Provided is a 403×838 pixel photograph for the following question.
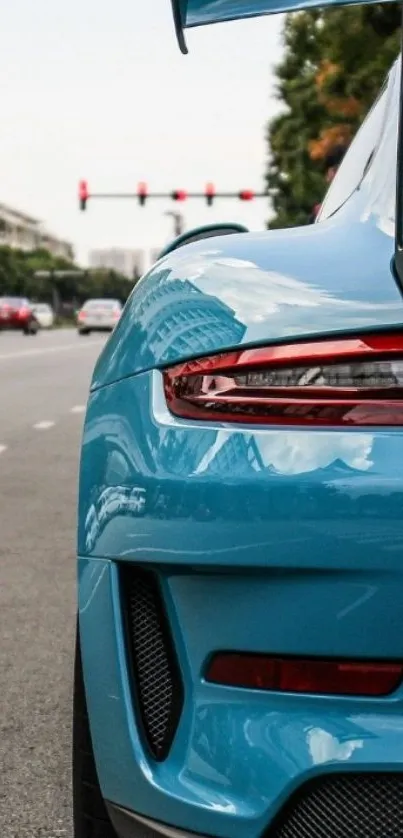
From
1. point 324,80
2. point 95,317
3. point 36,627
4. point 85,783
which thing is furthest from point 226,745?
point 95,317

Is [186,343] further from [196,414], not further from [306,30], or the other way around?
[306,30]

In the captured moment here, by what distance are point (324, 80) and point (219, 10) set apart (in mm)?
30324

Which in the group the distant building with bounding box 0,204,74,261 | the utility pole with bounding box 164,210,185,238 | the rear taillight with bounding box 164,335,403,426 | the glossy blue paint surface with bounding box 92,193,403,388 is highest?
the glossy blue paint surface with bounding box 92,193,403,388

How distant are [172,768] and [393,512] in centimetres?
45

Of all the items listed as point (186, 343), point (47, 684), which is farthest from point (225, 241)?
point (47, 684)

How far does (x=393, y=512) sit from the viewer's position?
171cm

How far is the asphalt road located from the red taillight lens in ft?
3.59

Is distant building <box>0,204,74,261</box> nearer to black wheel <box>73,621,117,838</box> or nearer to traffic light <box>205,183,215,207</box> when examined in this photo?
traffic light <box>205,183,215,207</box>

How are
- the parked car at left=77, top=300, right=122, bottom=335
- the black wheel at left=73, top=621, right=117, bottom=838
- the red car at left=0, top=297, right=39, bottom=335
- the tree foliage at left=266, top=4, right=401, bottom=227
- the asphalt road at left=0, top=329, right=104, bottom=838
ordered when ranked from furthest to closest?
the red car at left=0, top=297, right=39, bottom=335, the parked car at left=77, top=300, right=122, bottom=335, the tree foliage at left=266, top=4, right=401, bottom=227, the asphalt road at left=0, top=329, right=104, bottom=838, the black wheel at left=73, top=621, right=117, bottom=838

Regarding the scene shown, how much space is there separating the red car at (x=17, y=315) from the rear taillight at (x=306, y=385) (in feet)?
161

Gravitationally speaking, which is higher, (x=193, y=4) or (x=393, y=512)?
(x=193, y=4)

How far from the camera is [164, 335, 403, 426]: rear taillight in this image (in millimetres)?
1787

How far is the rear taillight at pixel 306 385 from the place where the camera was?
5.86 feet

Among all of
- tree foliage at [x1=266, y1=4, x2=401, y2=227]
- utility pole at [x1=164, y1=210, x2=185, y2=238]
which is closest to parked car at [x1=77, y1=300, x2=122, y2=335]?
tree foliage at [x1=266, y1=4, x2=401, y2=227]
